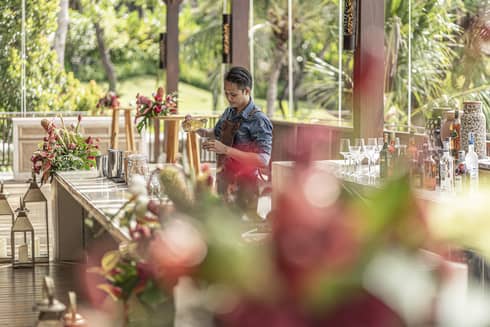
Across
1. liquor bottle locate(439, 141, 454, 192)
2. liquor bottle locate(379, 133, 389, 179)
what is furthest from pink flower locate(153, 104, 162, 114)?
liquor bottle locate(439, 141, 454, 192)

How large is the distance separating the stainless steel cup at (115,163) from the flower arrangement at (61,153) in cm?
84

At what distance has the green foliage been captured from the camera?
542 inches

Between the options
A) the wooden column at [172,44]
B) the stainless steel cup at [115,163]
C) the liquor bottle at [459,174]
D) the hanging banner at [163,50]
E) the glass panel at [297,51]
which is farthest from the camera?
the glass panel at [297,51]


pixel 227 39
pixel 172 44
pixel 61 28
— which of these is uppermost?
pixel 61 28

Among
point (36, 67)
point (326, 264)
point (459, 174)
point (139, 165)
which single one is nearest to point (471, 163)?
point (459, 174)

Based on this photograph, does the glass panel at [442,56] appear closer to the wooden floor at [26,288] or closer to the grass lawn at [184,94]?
the wooden floor at [26,288]

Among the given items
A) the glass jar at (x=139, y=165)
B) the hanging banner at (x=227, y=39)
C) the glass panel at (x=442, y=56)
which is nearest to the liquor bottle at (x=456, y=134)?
the glass jar at (x=139, y=165)

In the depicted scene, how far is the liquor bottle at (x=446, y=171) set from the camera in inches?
173

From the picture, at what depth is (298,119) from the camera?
11.0 m

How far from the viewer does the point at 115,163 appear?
552 cm

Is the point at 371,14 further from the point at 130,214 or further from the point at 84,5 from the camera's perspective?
the point at 84,5

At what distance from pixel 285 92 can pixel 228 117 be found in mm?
18629

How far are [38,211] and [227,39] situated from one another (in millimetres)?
3257

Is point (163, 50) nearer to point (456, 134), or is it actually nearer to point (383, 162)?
point (383, 162)
